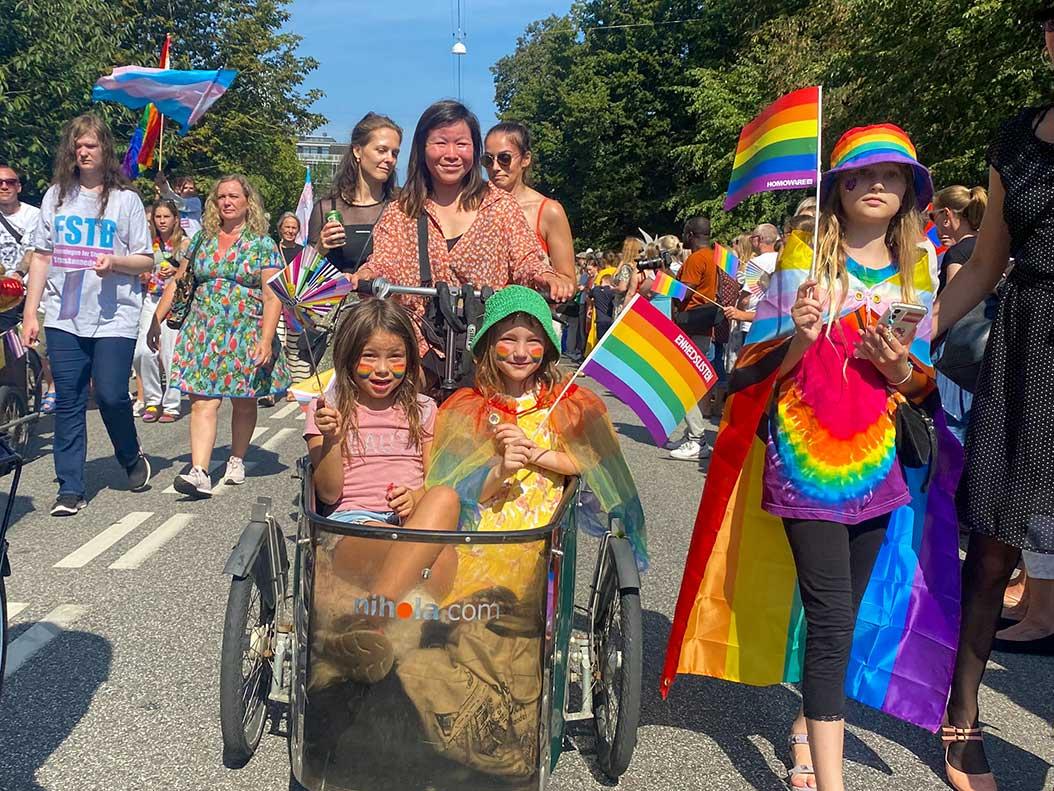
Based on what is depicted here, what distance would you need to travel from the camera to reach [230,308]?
7.14 m

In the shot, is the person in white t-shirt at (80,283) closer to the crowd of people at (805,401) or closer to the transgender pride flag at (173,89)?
the crowd of people at (805,401)

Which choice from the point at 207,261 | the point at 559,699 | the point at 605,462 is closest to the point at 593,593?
the point at 605,462

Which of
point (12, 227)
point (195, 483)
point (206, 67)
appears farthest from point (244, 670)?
point (206, 67)

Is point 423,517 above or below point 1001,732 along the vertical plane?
above

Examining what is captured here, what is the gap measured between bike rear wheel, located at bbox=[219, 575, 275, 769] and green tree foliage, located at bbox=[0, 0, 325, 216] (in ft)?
58.8

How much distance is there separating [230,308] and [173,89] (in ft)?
17.9

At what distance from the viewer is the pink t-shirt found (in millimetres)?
3459

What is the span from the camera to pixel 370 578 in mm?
2686

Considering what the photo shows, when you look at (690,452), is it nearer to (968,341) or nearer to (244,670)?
(968,341)

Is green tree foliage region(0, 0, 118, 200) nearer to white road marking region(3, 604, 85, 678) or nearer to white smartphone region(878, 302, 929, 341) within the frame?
white road marking region(3, 604, 85, 678)

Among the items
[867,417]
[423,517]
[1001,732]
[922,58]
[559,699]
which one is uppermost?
[922,58]

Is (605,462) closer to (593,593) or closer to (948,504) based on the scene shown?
(593,593)

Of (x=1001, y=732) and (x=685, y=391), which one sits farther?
(x=1001, y=732)

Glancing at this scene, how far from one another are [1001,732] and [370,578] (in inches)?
93.3
